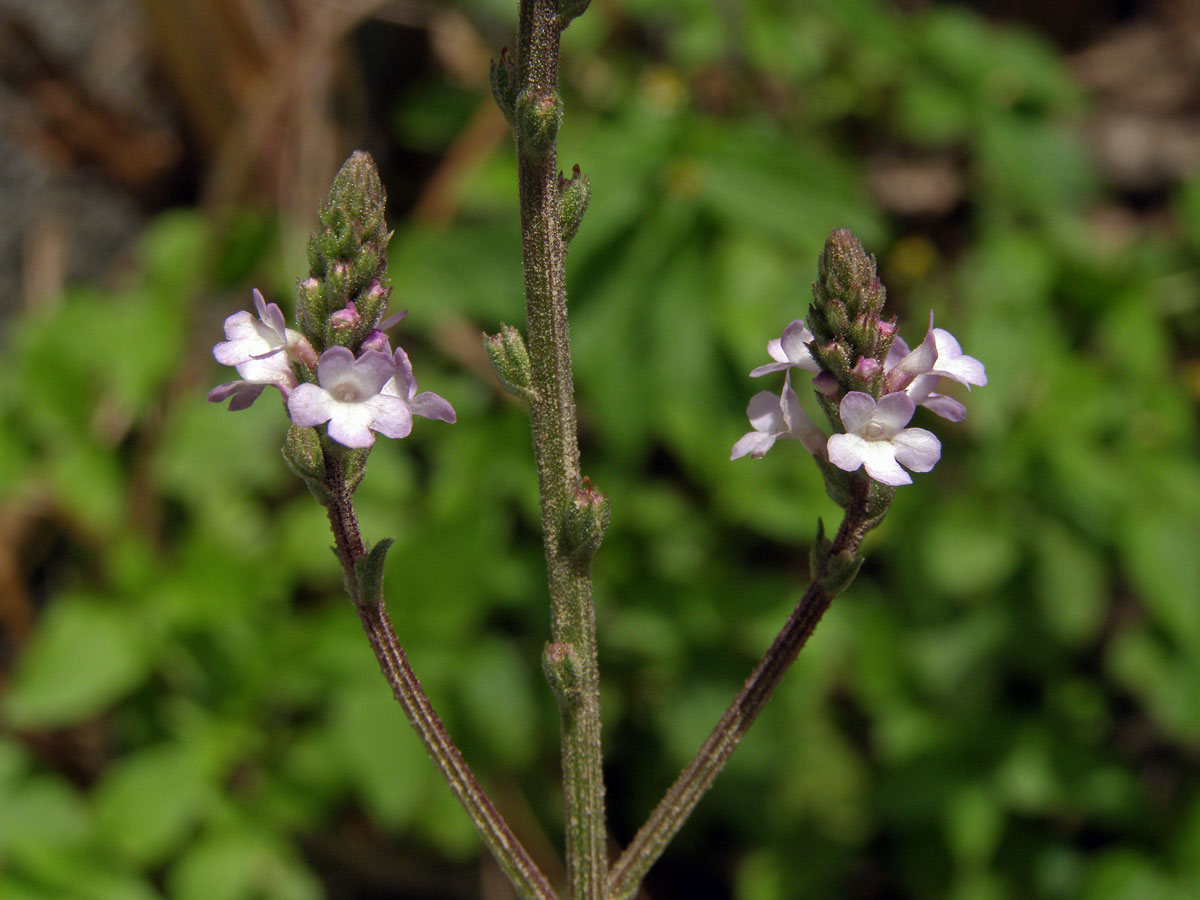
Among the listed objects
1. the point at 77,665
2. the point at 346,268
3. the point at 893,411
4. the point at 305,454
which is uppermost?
the point at 893,411

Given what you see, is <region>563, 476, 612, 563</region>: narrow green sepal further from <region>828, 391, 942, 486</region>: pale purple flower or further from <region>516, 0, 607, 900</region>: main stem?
<region>828, 391, 942, 486</region>: pale purple flower

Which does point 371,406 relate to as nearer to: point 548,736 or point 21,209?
point 548,736

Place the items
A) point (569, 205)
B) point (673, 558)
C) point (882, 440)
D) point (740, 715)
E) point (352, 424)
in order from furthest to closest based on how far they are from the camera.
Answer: point (673, 558) → point (740, 715) → point (569, 205) → point (882, 440) → point (352, 424)

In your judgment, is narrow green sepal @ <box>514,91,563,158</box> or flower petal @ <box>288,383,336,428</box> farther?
narrow green sepal @ <box>514,91,563,158</box>

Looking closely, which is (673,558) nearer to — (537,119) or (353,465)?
(353,465)

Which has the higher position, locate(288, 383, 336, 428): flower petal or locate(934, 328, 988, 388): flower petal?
locate(934, 328, 988, 388): flower petal

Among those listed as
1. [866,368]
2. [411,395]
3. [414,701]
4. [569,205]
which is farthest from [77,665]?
[866,368]

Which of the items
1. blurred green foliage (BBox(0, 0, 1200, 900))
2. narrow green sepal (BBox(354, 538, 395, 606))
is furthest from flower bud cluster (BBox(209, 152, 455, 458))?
blurred green foliage (BBox(0, 0, 1200, 900))
